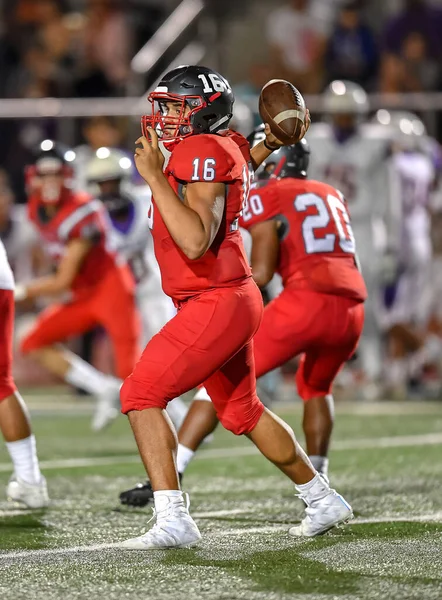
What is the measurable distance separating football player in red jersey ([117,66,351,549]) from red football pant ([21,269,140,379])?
3796mm

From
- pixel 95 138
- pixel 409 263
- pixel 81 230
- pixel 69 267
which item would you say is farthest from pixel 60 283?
pixel 409 263

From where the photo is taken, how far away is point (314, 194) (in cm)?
556

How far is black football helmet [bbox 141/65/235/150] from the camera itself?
4.45 meters

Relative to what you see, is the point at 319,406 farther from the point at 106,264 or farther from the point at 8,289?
the point at 106,264

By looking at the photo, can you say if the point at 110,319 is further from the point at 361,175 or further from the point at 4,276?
the point at 361,175

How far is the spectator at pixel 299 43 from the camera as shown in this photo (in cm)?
1264

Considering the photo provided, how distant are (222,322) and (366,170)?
660 cm

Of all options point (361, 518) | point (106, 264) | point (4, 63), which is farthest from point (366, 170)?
point (361, 518)

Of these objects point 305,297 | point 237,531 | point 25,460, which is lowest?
point 237,531

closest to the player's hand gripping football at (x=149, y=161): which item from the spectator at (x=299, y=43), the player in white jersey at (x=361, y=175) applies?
the player in white jersey at (x=361, y=175)

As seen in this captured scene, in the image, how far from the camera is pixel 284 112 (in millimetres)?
4762

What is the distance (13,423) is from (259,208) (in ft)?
4.50

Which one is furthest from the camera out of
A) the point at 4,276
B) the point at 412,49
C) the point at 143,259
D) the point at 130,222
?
the point at 412,49

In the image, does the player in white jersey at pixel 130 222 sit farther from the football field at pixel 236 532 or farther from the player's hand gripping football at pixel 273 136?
the player's hand gripping football at pixel 273 136
